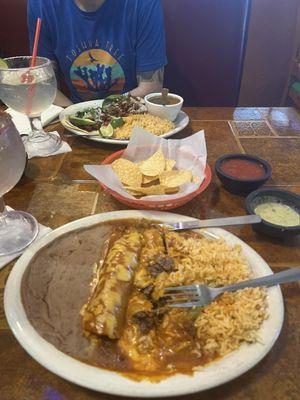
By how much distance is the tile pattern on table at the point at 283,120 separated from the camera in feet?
6.65

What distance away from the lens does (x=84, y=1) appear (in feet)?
8.52

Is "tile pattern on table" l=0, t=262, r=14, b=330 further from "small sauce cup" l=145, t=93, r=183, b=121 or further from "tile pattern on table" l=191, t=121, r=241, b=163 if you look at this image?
"small sauce cup" l=145, t=93, r=183, b=121

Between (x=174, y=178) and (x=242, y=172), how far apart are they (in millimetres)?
313

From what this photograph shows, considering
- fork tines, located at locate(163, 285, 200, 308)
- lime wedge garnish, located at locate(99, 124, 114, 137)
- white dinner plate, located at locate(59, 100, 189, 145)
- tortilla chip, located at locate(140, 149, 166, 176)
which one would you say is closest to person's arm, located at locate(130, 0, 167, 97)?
white dinner plate, located at locate(59, 100, 189, 145)

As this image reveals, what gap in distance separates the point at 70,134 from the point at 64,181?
498 mm

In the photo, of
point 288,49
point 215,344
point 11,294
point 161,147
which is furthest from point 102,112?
point 288,49

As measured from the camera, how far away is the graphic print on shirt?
8.91 feet

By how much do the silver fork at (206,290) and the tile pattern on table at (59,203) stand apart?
1.85ft

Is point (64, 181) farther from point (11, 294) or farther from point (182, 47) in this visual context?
point (182, 47)

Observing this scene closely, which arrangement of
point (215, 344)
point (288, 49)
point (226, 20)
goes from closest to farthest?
point (215, 344), point (226, 20), point (288, 49)

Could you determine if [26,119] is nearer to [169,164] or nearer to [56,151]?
[56,151]

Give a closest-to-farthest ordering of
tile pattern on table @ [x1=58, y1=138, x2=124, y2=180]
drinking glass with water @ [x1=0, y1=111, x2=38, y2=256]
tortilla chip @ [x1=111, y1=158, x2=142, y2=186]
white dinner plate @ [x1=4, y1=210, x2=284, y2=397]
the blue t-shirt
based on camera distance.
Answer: white dinner plate @ [x1=4, y1=210, x2=284, y2=397] < drinking glass with water @ [x1=0, y1=111, x2=38, y2=256] < tortilla chip @ [x1=111, y1=158, x2=142, y2=186] < tile pattern on table @ [x1=58, y1=138, x2=124, y2=180] < the blue t-shirt

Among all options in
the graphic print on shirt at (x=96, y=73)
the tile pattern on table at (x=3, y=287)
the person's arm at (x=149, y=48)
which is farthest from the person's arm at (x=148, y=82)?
the tile pattern on table at (x=3, y=287)

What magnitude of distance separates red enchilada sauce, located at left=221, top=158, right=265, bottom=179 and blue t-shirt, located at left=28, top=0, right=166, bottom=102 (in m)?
1.45
